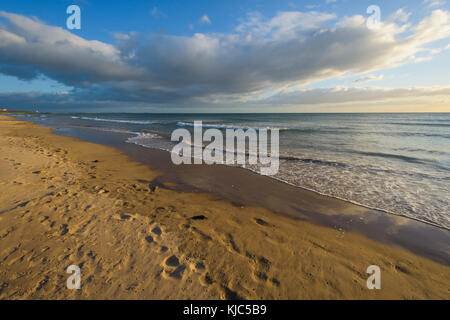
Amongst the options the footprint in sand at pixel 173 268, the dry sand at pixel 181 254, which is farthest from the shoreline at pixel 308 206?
the footprint in sand at pixel 173 268

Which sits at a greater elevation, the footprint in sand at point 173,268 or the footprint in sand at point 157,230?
the footprint in sand at point 157,230

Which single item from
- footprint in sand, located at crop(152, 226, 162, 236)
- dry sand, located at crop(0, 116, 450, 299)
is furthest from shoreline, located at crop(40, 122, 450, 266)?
footprint in sand, located at crop(152, 226, 162, 236)

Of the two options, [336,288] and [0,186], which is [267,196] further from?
[0,186]

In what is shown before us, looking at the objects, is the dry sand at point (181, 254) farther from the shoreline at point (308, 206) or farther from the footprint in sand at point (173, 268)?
the shoreline at point (308, 206)

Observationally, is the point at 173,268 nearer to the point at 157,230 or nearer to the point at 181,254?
the point at 181,254

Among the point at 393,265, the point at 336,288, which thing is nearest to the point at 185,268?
the point at 336,288

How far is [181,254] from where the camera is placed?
342 cm

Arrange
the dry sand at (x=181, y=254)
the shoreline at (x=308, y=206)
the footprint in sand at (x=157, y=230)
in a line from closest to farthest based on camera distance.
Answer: the dry sand at (x=181, y=254) → the footprint in sand at (x=157, y=230) → the shoreline at (x=308, y=206)

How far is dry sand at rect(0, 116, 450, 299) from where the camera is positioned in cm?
277

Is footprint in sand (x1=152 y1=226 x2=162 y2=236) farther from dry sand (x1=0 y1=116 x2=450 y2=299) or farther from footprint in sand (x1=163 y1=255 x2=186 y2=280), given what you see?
footprint in sand (x1=163 y1=255 x2=186 y2=280)

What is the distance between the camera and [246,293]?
9.02ft

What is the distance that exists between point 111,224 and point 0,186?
15.4ft

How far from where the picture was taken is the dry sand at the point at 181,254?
2766 mm

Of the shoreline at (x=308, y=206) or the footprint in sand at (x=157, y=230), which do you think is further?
the shoreline at (x=308, y=206)
